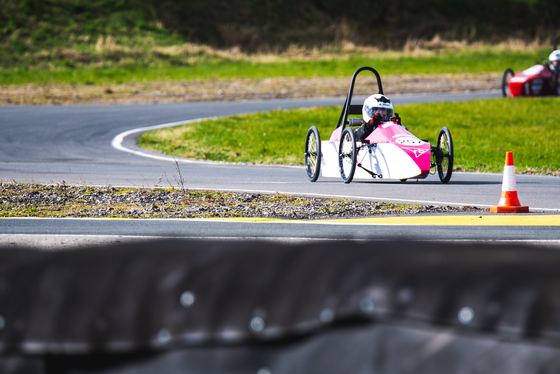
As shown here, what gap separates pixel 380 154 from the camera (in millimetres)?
10312

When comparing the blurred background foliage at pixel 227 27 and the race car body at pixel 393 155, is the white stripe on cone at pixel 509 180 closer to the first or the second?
the race car body at pixel 393 155

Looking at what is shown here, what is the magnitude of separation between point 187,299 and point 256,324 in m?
0.21

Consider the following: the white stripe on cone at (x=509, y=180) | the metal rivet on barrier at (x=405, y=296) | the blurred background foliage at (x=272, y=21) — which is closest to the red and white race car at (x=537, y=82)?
the white stripe on cone at (x=509, y=180)

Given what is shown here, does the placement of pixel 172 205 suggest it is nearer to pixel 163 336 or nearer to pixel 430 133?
pixel 163 336

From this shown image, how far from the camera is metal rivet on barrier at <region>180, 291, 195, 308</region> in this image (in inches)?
77.1

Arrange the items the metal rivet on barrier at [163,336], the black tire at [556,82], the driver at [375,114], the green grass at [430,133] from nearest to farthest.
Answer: the metal rivet on barrier at [163,336], the driver at [375,114], the green grass at [430,133], the black tire at [556,82]

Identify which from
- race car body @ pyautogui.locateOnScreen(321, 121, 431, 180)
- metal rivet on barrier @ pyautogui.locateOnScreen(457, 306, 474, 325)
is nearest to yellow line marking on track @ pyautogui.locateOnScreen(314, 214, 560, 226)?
race car body @ pyautogui.locateOnScreen(321, 121, 431, 180)

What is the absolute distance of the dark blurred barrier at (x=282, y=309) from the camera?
1692 millimetres

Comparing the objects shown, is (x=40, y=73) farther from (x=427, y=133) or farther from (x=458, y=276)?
(x=458, y=276)

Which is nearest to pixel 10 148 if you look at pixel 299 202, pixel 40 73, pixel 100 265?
pixel 299 202

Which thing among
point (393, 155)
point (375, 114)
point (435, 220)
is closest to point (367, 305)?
point (435, 220)

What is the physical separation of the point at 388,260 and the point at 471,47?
175 ft

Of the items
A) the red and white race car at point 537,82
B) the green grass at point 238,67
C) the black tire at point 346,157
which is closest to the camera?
the black tire at point 346,157

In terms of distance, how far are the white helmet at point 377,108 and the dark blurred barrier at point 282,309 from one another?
8892 mm
